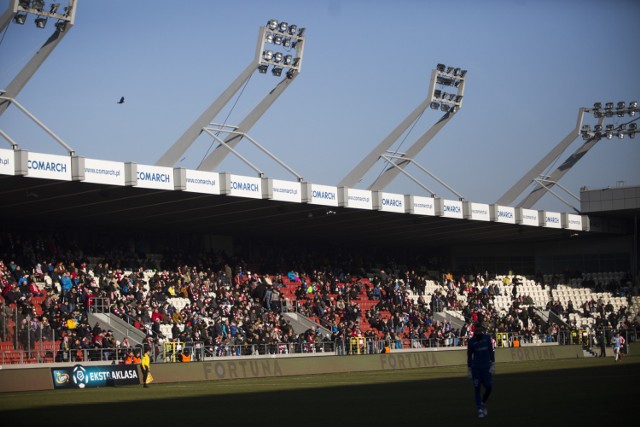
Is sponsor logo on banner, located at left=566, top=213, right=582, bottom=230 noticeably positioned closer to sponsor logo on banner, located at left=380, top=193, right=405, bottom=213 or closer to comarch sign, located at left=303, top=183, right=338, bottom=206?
sponsor logo on banner, located at left=380, top=193, right=405, bottom=213

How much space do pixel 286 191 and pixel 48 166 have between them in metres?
13.6

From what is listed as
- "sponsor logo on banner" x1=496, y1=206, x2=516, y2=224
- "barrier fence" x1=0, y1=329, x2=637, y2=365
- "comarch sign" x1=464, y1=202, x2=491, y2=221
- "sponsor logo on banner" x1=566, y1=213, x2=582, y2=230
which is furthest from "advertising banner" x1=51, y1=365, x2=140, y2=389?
"sponsor logo on banner" x1=566, y1=213, x2=582, y2=230

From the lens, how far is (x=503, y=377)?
33469 mm

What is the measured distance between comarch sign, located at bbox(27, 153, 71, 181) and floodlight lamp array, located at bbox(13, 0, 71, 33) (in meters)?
6.48

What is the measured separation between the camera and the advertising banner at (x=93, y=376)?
110 ft

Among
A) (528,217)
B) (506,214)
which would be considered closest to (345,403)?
(506,214)

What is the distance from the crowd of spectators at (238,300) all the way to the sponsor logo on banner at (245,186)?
5472mm

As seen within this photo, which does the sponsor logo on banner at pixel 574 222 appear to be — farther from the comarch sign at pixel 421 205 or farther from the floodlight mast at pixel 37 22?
the floodlight mast at pixel 37 22

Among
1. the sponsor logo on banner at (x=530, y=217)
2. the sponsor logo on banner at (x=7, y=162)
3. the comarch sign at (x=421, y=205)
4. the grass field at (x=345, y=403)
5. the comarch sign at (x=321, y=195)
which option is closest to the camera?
the grass field at (x=345, y=403)

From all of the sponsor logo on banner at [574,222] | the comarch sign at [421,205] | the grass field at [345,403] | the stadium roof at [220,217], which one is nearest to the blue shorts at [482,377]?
the grass field at [345,403]

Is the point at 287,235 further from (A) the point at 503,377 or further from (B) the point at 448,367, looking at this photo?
(A) the point at 503,377

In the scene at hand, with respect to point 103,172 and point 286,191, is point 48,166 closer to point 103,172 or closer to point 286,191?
point 103,172

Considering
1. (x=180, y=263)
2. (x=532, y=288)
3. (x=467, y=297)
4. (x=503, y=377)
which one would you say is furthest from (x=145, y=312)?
(x=532, y=288)

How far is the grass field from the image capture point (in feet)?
60.8
